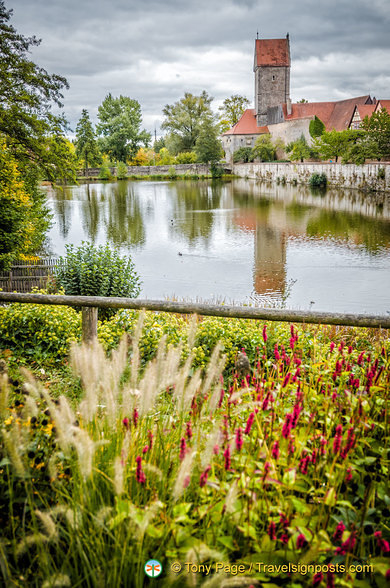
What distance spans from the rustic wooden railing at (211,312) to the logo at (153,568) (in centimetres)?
255

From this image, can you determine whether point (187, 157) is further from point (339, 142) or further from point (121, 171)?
point (339, 142)

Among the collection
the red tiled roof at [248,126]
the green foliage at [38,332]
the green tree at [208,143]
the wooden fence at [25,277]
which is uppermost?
the red tiled roof at [248,126]

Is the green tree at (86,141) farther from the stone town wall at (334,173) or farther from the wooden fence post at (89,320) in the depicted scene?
the wooden fence post at (89,320)

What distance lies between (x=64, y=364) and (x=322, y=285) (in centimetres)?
1112

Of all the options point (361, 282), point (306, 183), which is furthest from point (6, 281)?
point (306, 183)

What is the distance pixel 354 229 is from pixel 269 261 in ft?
26.7

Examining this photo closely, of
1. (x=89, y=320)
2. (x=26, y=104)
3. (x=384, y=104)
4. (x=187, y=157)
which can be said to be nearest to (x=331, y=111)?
(x=384, y=104)

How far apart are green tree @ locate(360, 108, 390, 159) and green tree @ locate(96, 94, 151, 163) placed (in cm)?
4561

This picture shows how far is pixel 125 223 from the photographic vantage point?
94.1 feet

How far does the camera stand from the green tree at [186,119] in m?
79.5

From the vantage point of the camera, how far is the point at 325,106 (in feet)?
222

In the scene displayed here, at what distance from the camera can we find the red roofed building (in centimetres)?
6604

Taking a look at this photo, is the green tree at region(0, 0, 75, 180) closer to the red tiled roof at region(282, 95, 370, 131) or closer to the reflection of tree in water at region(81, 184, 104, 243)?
the reflection of tree in water at region(81, 184, 104, 243)

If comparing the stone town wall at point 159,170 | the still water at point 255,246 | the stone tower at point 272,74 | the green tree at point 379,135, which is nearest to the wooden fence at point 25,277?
the still water at point 255,246
